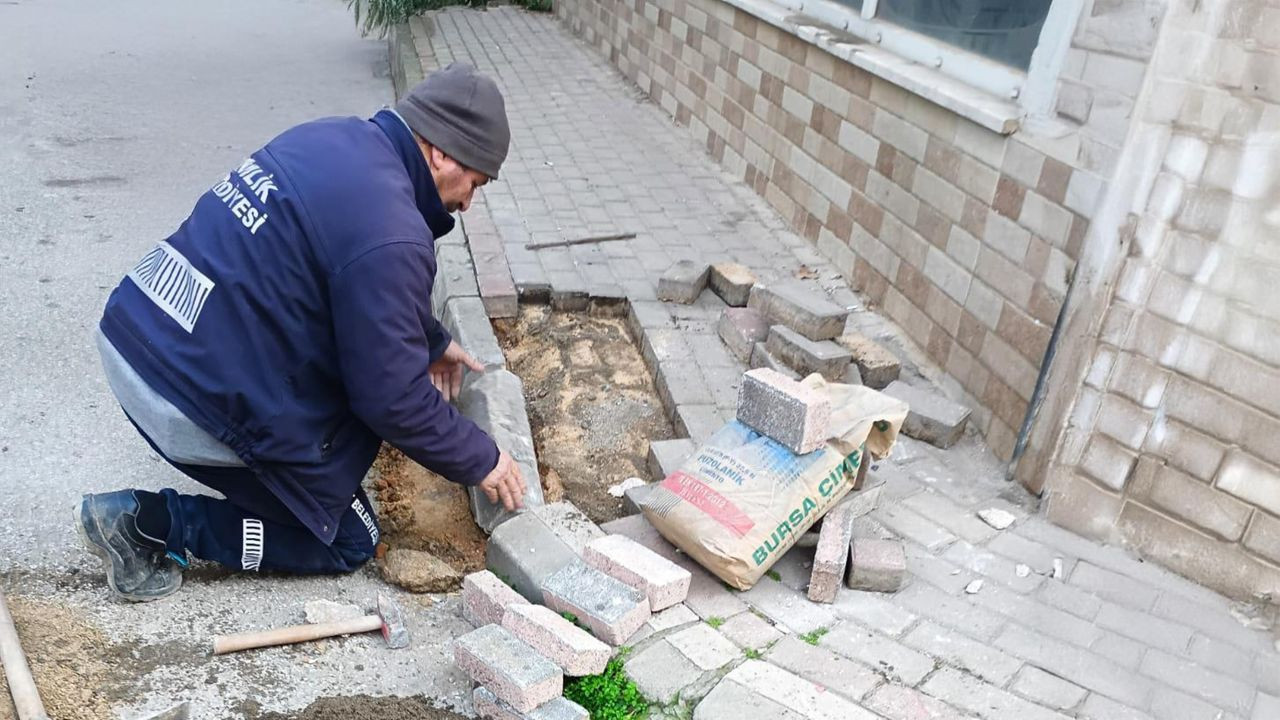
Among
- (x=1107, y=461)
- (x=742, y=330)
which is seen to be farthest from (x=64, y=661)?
(x=1107, y=461)

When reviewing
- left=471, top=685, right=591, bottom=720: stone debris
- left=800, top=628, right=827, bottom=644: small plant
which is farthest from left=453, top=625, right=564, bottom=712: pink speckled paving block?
left=800, top=628, right=827, bottom=644: small plant

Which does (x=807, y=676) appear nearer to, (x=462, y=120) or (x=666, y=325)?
(x=462, y=120)

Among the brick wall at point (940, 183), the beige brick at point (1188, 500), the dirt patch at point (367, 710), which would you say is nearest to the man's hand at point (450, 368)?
the dirt patch at point (367, 710)

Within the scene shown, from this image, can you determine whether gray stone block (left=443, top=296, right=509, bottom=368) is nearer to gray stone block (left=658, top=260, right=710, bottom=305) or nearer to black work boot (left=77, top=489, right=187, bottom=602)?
gray stone block (left=658, top=260, right=710, bottom=305)

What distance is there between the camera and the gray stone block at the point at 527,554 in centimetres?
307

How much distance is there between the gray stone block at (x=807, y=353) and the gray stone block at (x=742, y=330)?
124 millimetres

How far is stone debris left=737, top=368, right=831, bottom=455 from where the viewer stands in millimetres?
3035

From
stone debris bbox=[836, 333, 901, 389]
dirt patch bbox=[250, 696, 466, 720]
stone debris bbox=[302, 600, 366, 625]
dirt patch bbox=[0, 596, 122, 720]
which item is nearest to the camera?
dirt patch bbox=[0, 596, 122, 720]

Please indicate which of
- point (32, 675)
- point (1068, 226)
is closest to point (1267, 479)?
point (1068, 226)

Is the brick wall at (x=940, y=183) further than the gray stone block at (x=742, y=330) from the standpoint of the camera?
No

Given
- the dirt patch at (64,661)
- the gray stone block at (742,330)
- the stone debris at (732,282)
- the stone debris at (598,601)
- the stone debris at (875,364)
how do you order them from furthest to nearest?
the stone debris at (732,282) → the gray stone block at (742,330) → the stone debris at (875,364) → the stone debris at (598,601) → the dirt patch at (64,661)

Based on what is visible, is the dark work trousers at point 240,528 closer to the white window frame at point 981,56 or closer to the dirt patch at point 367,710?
the dirt patch at point 367,710

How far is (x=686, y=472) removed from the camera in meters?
3.19

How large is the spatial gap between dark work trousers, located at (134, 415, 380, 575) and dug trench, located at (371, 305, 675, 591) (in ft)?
1.03
